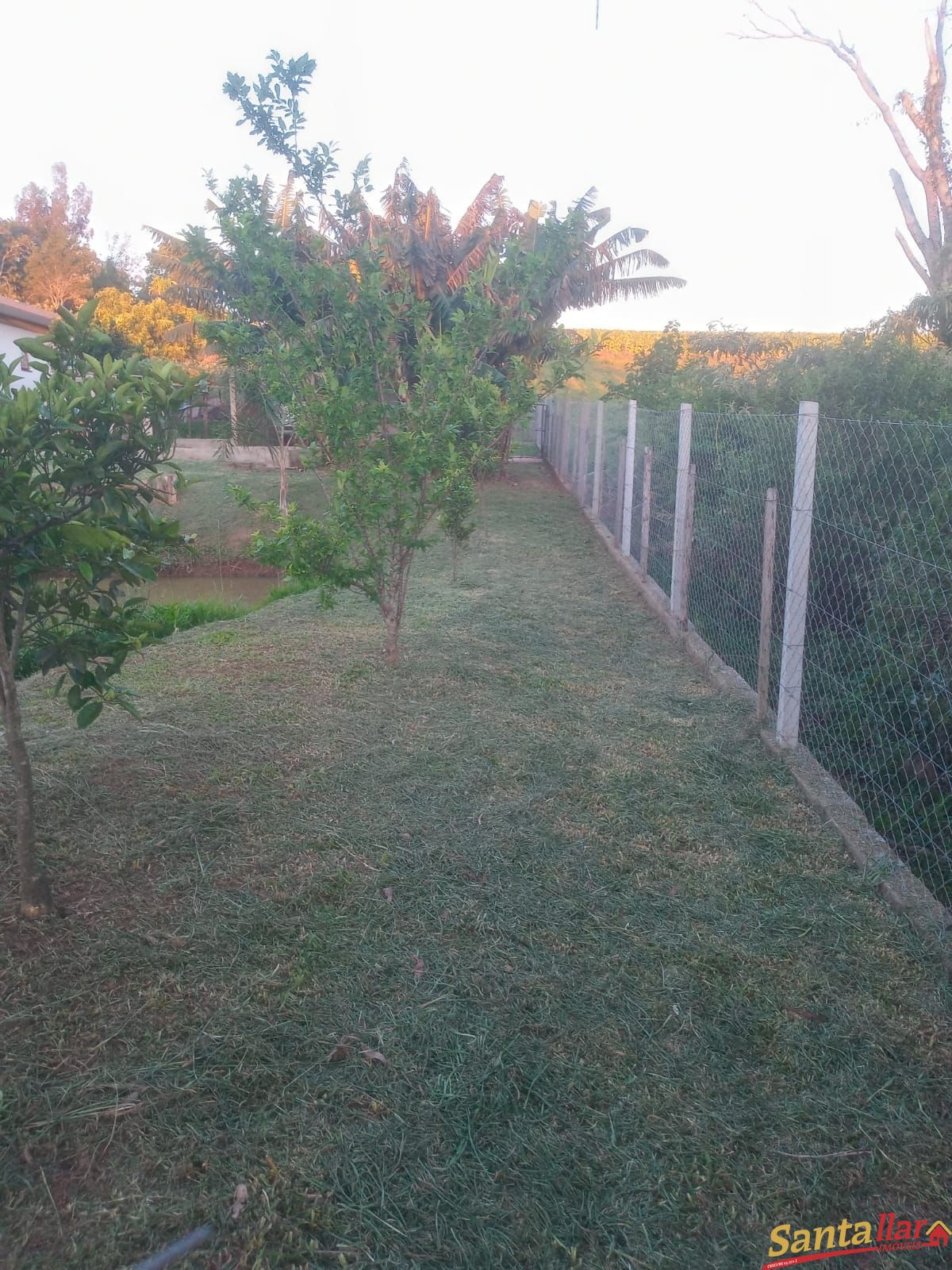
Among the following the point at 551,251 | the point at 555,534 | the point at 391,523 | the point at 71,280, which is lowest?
the point at 555,534

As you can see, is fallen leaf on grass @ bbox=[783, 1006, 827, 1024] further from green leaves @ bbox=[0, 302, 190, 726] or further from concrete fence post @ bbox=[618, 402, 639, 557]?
concrete fence post @ bbox=[618, 402, 639, 557]

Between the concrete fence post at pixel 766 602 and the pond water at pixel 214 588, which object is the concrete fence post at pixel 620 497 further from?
the concrete fence post at pixel 766 602

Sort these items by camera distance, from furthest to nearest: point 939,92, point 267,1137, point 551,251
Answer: point 939,92, point 551,251, point 267,1137

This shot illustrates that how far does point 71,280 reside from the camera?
37688 mm

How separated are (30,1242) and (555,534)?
12847 mm

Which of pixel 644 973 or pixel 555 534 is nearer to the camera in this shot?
pixel 644 973

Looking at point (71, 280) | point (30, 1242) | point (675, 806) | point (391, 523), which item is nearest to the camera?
point (30, 1242)

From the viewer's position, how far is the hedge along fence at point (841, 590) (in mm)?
4809

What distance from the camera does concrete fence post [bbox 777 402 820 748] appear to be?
520cm

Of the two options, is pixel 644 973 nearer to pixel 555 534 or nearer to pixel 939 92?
pixel 555 534

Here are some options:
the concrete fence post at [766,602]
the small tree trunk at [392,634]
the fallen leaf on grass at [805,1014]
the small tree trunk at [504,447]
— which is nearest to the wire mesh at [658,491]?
the small tree trunk at [504,447]

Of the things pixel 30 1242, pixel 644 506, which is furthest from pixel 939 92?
pixel 30 1242

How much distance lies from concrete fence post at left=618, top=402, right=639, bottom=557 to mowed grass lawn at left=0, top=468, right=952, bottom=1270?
5863 millimetres

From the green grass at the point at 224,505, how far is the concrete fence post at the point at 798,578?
10025 millimetres
